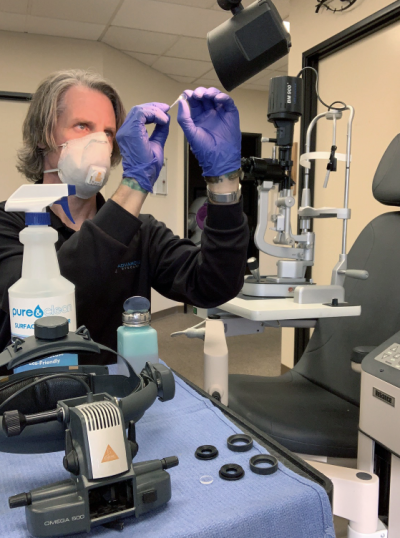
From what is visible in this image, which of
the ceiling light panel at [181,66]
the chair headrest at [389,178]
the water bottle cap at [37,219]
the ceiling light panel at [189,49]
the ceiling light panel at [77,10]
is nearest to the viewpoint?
the water bottle cap at [37,219]

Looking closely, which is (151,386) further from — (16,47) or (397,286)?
(16,47)

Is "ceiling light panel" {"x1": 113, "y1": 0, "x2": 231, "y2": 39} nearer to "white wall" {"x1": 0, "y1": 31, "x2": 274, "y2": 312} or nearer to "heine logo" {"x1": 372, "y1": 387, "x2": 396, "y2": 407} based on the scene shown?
"white wall" {"x1": 0, "y1": 31, "x2": 274, "y2": 312}

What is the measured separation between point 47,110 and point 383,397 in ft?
3.23

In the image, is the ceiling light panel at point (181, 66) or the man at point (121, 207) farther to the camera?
the ceiling light panel at point (181, 66)

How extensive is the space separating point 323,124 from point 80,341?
8.11 ft

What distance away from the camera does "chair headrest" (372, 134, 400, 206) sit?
48.1 inches

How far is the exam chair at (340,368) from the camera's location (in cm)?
109

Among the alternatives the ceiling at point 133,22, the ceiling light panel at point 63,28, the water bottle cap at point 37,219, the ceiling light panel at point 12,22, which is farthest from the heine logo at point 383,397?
the ceiling light panel at point 12,22

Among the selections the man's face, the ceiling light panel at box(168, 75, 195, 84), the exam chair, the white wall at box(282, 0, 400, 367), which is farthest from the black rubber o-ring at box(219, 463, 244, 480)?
the ceiling light panel at box(168, 75, 195, 84)

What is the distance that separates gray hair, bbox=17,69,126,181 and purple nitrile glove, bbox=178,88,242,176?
31 centimetres

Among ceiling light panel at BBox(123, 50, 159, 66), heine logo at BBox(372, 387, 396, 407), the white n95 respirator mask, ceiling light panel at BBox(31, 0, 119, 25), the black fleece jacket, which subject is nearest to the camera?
the black fleece jacket

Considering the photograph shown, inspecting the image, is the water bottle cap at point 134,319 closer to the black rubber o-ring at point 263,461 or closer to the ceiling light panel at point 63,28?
the black rubber o-ring at point 263,461

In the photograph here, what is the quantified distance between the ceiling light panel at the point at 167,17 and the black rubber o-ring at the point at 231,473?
3082 millimetres

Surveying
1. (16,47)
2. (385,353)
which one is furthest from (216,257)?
(16,47)
